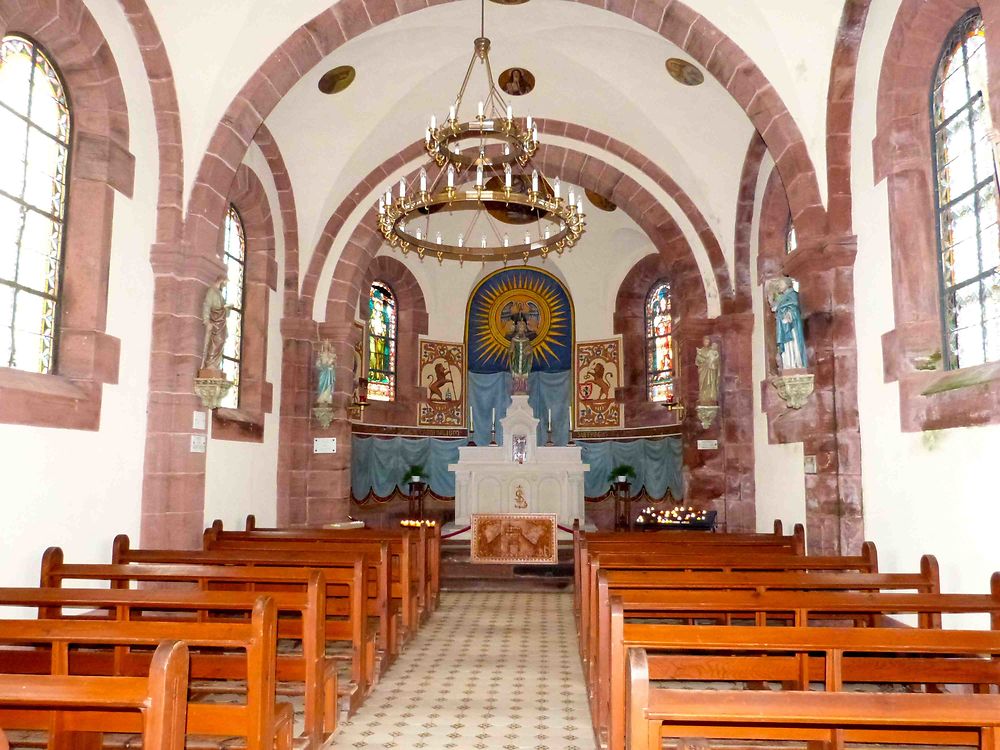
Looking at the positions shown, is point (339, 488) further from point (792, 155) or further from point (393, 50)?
point (792, 155)

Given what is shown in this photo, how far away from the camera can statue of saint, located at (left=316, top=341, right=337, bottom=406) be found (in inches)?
489

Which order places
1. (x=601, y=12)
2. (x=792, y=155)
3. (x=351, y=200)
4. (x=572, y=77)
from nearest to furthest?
(x=792, y=155) → (x=601, y=12) → (x=572, y=77) → (x=351, y=200)

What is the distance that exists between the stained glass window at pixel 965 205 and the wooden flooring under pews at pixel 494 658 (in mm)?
1932

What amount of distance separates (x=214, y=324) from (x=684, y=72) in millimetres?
6956

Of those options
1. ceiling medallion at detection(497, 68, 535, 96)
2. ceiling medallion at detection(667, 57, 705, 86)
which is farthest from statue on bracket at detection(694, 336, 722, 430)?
ceiling medallion at detection(497, 68, 535, 96)

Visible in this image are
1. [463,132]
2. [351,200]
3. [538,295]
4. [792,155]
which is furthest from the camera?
[538,295]

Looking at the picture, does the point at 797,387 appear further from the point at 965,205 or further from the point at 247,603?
the point at 247,603

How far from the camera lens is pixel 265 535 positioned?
9023 mm

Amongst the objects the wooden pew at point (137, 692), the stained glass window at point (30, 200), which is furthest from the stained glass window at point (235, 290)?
the wooden pew at point (137, 692)

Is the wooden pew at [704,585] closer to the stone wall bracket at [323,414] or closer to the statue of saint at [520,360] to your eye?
the stone wall bracket at [323,414]

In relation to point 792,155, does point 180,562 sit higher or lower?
lower

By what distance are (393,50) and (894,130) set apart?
264 inches

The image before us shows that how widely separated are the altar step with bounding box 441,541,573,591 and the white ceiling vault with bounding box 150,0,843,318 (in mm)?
5128

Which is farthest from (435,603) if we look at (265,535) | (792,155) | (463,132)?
(792,155)
